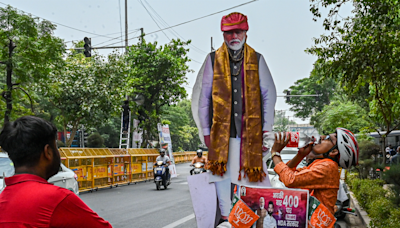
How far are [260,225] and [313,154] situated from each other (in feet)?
2.46

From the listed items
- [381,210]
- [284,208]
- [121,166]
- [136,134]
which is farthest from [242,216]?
[136,134]

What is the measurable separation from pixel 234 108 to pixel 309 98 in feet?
168

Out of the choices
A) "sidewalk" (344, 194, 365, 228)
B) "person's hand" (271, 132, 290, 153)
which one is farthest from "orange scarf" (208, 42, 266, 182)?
"sidewalk" (344, 194, 365, 228)

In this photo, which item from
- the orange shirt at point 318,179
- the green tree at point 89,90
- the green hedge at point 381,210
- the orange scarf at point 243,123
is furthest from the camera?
the green tree at point 89,90

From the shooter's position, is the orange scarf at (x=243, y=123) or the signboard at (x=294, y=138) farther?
the orange scarf at (x=243, y=123)

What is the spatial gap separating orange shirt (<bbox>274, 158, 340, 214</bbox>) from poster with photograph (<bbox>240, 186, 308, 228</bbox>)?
0.56ft

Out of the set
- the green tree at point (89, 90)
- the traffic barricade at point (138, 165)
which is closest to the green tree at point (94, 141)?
the traffic barricade at point (138, 165)

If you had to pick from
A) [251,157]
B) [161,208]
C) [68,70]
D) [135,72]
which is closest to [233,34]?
[251,157]

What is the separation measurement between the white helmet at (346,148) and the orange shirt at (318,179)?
80mm

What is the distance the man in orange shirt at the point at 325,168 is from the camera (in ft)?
10.4

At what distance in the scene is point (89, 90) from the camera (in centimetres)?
1742

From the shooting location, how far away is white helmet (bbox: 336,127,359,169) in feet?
10.5

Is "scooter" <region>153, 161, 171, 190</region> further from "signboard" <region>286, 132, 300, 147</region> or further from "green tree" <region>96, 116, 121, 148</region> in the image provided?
"green tree" <region>96, 116, 121, 148</region>

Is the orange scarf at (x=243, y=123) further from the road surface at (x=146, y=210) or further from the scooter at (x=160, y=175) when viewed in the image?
the scooter at (x=160, y=175)
